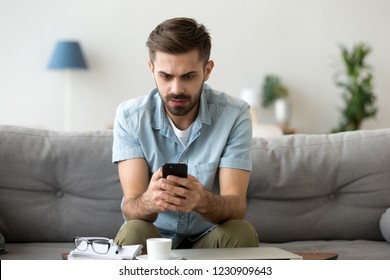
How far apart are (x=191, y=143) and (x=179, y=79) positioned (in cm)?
24

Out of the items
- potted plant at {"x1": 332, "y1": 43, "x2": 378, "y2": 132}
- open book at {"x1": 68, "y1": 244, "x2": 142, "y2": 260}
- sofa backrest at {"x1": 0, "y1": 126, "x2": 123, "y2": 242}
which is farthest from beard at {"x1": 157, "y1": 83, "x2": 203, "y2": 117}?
potted plant at {"x1": 332, "y1": 43, "x2": 378, "y2": 132}

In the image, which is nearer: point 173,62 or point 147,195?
point 147,195

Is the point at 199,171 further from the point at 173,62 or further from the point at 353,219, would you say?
the point at 353,219

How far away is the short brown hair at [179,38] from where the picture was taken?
86.0 inches

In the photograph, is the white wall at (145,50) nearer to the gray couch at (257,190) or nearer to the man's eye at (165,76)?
the gray couch at (257,190)

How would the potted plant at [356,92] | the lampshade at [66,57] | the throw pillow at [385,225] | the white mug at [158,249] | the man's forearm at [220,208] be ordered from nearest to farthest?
the white mug at [158,249] → the man's forearm at [220,208] → the throw pillow at [385,225] → the lampshade at [66,57] → the potted plant at [356,92]

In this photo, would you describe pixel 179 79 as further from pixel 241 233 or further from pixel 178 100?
pixel 241 233

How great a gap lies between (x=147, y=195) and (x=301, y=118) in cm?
477

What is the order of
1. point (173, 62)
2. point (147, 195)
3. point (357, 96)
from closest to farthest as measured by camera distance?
point (147, 195) < point (173, 62) < point (357, 96)

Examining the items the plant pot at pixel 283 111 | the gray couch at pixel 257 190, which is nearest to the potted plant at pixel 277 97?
the plant pot at pixel 283 111

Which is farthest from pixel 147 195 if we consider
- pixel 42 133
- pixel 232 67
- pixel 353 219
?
pixel 232 67

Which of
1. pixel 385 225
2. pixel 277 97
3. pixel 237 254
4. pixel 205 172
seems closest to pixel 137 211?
pixel 205 172

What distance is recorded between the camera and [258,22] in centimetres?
645

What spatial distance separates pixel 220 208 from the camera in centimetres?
208
